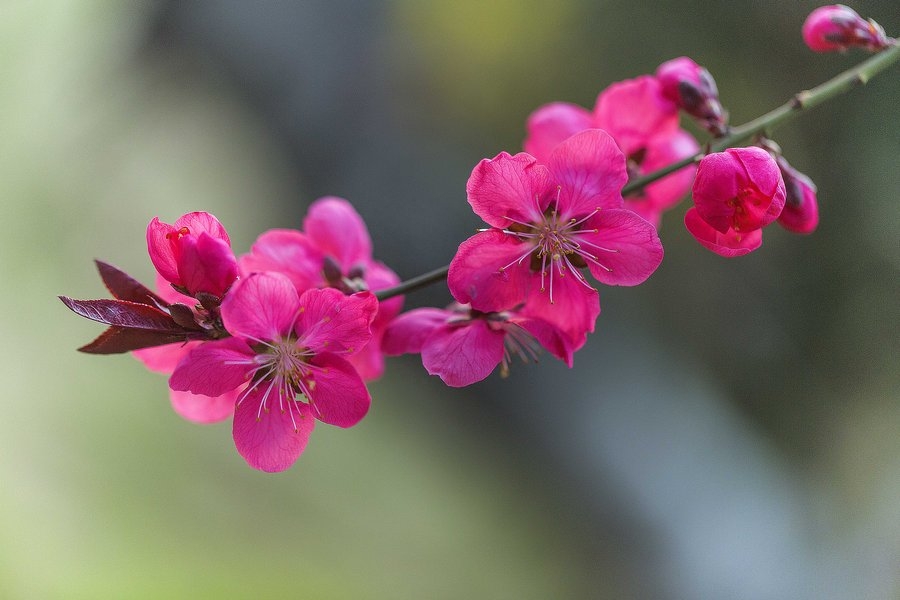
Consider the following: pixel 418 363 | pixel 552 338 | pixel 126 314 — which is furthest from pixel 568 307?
pixel 418 363

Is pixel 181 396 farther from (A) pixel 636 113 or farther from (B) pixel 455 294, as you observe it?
(A) pixel 636 113

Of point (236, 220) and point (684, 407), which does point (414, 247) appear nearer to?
point (236, 220)

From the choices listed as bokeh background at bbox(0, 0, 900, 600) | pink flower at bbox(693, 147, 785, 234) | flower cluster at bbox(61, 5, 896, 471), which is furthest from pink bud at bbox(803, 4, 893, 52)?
bokeh background at bbox(0, 0, 900, 600)

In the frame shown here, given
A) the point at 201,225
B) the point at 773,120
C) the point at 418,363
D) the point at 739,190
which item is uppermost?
the point at 418,363

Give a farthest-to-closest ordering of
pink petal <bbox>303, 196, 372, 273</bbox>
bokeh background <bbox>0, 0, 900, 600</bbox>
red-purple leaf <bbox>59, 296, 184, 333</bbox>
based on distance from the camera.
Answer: bokeh background <bbox>0, 0, 900, 600</bbox>
pink petal <bbox>303, 196, 372, 273</bbox>
red-purple leaf <bbox>59, 296, 184, 333</bbox>

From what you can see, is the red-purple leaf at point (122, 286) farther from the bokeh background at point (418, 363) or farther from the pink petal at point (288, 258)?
the bokeh background at point (418, 363)

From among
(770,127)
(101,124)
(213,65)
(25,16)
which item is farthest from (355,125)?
(770,127)

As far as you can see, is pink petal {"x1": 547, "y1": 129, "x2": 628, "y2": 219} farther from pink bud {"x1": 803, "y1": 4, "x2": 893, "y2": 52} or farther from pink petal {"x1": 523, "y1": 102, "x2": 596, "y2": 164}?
pink bud {"x1": 803, "y1": 4, "x2": 893, "y2": 52}
